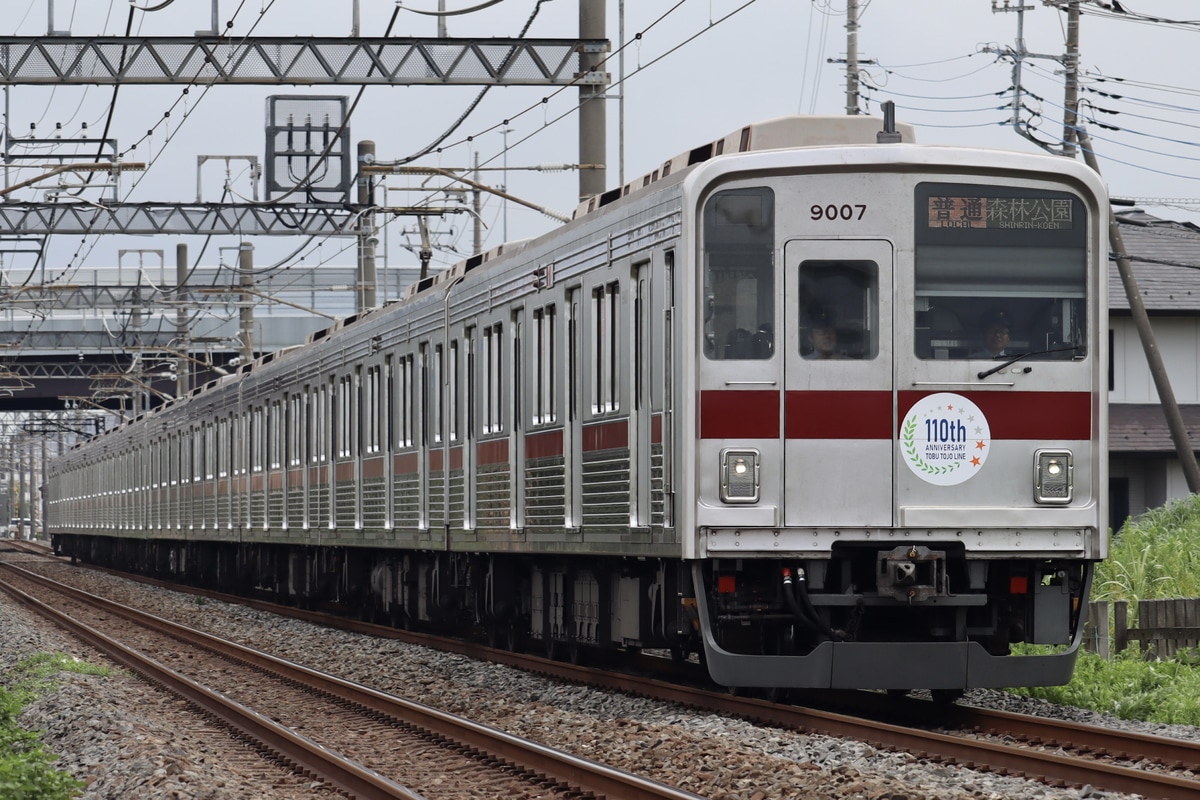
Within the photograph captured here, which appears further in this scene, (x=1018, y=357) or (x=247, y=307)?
(x=247, y=307)

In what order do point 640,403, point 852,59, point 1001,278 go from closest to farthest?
point 1001,278
point 640,403
point 852,59

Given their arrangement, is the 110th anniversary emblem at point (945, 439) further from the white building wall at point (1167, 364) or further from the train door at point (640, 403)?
the white building wall at point (1167, 364)

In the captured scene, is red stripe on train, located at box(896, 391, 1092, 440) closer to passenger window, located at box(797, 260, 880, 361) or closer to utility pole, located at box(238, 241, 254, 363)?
passenger window, located at box(797, 260, 880, 361)

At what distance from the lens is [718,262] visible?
1015 centimetres

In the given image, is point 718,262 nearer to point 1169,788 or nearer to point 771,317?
point 771,317

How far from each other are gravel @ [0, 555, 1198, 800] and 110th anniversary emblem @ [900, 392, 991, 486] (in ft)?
5.27

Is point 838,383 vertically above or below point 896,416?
above

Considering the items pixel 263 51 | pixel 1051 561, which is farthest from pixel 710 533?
pixel 263 51

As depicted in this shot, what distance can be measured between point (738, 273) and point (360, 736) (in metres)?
3.54

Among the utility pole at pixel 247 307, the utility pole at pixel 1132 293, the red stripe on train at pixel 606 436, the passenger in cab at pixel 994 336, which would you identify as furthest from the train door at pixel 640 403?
the utility pole at pixel 247 307

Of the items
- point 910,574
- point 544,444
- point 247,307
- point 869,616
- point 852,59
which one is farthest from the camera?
point 247,307

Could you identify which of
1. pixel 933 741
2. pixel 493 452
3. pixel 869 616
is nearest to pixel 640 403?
pixel 869 616

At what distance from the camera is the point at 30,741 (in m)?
10.7

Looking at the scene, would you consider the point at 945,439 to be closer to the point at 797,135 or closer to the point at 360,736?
the point at 797,135
